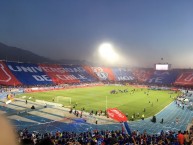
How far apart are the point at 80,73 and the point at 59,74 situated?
1550cm

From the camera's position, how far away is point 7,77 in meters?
80.1

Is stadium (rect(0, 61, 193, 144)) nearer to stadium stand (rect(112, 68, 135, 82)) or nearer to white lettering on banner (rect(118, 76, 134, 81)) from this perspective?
stadium stand (rect(112, 68, 135, 82))

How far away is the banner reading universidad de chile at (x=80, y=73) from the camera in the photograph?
110 meters

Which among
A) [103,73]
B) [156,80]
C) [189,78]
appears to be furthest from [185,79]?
[103,73]

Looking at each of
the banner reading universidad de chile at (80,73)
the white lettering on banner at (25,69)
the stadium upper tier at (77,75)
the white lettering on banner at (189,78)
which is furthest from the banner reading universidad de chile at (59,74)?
the white lettering on banner at (189,78)

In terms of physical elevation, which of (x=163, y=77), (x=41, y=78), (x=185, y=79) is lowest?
(x=185, y=79)

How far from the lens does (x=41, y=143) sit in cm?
259

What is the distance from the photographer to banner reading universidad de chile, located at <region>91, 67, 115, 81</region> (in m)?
126

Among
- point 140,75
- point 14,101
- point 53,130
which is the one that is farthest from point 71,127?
point 140,75

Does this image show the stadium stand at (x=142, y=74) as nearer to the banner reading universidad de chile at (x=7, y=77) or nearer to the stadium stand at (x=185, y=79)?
the stadium stand at (x=185, y=79)

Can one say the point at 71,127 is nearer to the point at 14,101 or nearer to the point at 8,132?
the point at 14,101

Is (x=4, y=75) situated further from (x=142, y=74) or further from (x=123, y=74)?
(x=142, y=74)

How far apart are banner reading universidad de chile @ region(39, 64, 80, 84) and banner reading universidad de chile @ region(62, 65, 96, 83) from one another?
84.6 inches

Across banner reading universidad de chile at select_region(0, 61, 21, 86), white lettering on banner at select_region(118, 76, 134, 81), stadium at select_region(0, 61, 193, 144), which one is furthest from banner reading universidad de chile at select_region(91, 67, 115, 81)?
banner reading universidad de chile at select_region(0, 61, 21, 86)
